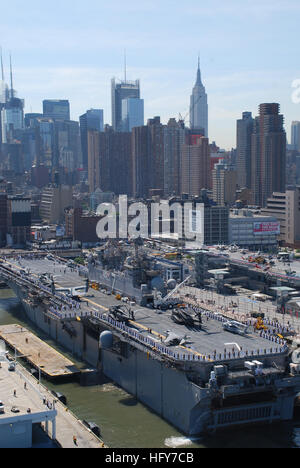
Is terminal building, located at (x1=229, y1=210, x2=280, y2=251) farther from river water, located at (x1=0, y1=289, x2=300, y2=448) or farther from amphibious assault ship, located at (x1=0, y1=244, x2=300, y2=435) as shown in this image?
river water, located at (x1=0, y1=289, x2=300, y2=448)

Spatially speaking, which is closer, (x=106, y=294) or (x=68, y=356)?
(x=68, y=356)

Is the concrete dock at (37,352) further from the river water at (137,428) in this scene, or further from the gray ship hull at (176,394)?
the gray ship hull at (176,394)

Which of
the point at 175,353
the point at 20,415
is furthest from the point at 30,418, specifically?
the point at 175,353

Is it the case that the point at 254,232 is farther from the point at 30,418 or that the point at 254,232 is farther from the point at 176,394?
the point at 30,418

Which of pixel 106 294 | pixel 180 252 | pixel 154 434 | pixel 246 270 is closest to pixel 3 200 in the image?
pixel 180 252

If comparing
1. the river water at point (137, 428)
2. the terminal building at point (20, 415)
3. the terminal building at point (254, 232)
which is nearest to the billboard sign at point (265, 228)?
the terminal building at point (254, 232)

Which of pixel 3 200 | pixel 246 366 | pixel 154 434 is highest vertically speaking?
pixel 3 200

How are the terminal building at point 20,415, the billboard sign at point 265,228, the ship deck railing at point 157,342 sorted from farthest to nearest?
the billboard sign at point 265,228, the ship deck railing at point 157,342, the terminal building at point 20,415
